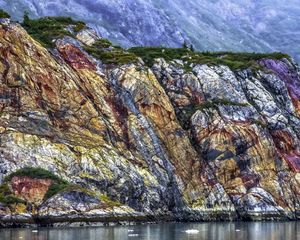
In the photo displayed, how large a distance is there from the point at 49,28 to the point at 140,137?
39.2m

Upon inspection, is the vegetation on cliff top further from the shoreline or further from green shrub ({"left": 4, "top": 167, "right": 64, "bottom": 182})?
the shoreline

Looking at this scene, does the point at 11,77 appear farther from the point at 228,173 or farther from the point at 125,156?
the point at 228,173

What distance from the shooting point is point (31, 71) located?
14462 centimetres

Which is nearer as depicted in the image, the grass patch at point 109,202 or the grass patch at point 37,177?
the grass patch at point 37,177

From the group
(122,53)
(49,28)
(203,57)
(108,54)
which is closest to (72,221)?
(108,54)

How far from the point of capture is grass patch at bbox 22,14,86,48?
6377 inches

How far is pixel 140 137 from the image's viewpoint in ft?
490

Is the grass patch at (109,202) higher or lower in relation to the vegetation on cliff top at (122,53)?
lower

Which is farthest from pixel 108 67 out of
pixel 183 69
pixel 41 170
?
pixel 41 170

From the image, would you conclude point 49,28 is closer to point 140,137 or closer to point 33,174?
point 140,137

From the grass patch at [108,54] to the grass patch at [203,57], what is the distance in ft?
24.1

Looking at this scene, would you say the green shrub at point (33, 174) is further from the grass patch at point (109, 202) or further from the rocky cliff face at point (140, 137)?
the grass patch at point (109, 202)

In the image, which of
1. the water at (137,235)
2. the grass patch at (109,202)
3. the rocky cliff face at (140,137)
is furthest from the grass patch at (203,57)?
the water at (137,235)

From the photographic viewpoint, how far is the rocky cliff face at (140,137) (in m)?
126
